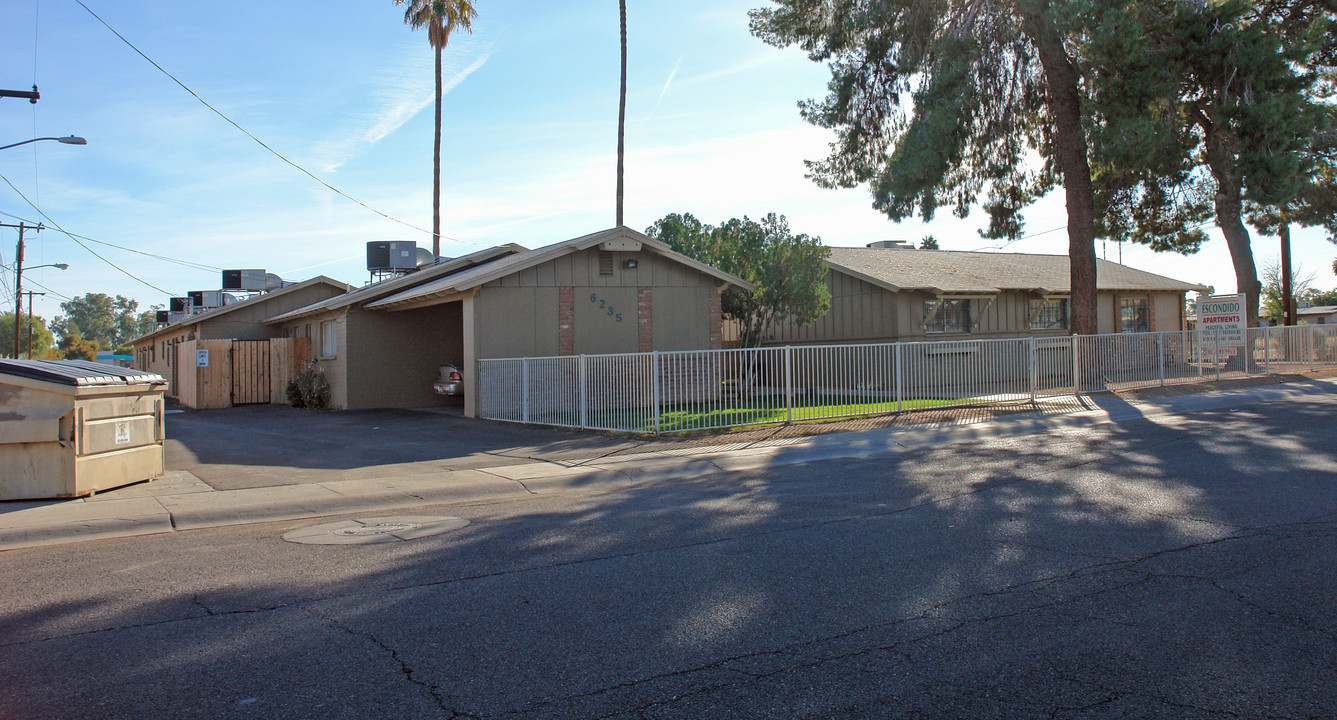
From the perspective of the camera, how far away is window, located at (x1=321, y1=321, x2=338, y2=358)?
76.2 ft

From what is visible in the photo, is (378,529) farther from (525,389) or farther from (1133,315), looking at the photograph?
(1133,315)

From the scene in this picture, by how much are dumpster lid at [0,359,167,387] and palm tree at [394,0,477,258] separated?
23757 mm

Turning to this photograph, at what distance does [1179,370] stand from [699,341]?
12020 mm

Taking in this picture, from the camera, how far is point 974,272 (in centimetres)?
2788

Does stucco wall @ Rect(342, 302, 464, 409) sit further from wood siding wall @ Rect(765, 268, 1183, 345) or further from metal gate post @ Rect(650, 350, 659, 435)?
metal gate post @ Rect(650, 350, 659, 435)

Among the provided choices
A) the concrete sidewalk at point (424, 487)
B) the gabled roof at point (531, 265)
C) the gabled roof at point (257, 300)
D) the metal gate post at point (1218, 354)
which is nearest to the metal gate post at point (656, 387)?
the concrete sidewalk at point (424, 487)

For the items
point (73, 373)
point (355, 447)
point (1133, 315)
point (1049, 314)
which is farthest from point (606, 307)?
point (1133, 315)

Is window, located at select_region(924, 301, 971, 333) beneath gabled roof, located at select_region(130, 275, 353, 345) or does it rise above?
beneath

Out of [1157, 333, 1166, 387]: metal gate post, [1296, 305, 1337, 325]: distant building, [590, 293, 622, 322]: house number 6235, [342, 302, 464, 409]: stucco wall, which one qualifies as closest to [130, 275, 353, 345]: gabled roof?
[342, 302, 464, 409]: stucco wall

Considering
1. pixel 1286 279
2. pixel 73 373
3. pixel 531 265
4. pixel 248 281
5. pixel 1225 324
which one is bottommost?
pixel 73 373

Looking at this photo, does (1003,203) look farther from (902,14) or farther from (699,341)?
(699,341)

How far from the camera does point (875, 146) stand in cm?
2270

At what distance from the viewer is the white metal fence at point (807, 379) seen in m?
14.9

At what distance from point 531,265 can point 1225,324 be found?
17631 millimetres
